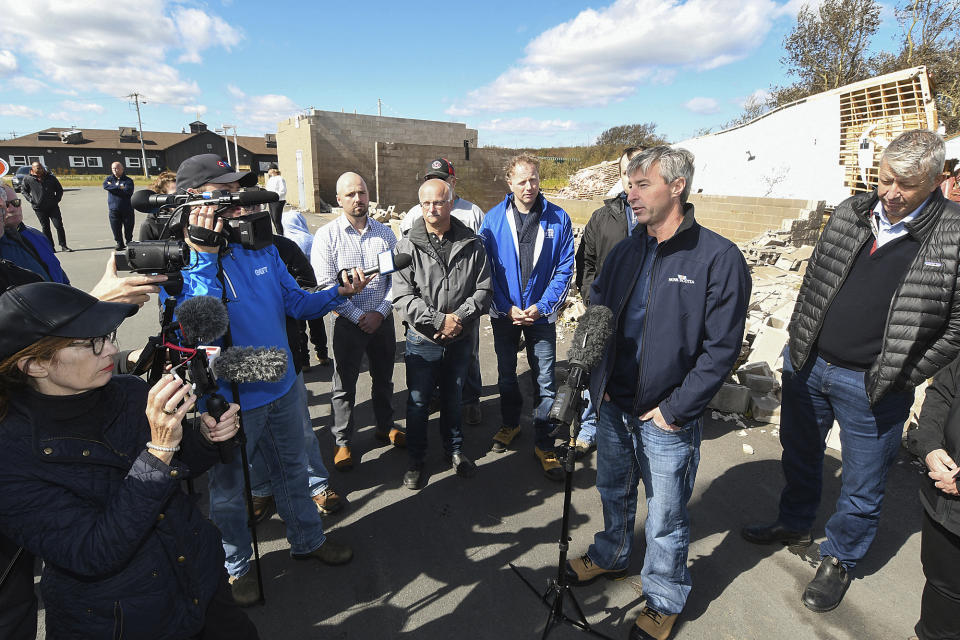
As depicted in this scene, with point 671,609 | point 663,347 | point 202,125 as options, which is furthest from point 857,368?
point 202,125

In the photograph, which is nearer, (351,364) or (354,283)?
(354,283)

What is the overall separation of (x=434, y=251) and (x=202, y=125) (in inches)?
3091

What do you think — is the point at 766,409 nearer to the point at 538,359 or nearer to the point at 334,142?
the point at 538,359

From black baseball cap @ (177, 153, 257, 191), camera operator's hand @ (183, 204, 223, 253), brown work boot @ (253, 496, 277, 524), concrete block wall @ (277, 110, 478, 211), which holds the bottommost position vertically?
brown work boot @ (253, 496, 277, 524)

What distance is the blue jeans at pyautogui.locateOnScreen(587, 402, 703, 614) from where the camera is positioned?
239 centimetres

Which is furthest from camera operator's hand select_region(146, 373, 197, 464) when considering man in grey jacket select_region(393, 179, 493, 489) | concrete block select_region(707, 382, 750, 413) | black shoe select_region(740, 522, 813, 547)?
concrete block select_region(707, 382, 750, 413)

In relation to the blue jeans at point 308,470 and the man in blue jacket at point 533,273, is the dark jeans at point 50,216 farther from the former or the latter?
the man in blue jacket at point 533,273

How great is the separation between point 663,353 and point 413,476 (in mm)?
2268

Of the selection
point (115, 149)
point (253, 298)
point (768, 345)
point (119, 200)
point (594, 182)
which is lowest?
point (768, 345)

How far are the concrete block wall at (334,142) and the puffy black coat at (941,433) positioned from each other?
21.5 m

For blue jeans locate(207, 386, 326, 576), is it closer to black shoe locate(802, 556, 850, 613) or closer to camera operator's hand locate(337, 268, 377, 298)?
camera operator's hand locate(337, 268, 377, 298)

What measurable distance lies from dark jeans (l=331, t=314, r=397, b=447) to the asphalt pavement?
1.35 feet

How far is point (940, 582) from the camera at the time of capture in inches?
82.7

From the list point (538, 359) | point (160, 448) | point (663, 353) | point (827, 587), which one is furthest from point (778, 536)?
point (160, 448)
